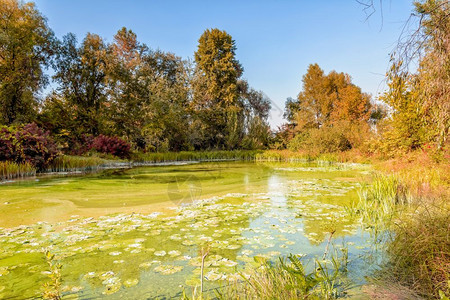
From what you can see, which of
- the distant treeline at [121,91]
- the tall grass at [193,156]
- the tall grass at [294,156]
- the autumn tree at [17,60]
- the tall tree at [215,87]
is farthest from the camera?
the tall tree at [215,87]

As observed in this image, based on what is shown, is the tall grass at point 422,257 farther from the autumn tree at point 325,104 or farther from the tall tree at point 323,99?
the tall tree at point 323,99

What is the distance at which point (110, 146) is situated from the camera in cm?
1380

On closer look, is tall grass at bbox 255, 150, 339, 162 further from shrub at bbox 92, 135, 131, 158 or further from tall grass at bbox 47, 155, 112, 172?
tall grass at bbox 47, 155, 112, 172

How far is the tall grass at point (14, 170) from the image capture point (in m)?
7.96

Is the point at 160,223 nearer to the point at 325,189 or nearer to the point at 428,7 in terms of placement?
the point at 428,7

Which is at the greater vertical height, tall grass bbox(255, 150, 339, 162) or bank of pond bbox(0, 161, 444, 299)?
tall grass bbox(255, 150, 339, 162)

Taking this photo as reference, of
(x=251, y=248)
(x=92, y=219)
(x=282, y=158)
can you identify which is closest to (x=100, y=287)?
(x=251, y=248)

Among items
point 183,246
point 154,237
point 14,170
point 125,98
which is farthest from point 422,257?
point 125,98

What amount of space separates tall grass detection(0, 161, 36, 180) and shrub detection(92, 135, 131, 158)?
456cm

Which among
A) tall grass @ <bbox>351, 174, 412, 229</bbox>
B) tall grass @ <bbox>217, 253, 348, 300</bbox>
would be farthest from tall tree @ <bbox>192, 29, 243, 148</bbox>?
tall grass @ <bbox>217, 253, 348, 300</bbox>

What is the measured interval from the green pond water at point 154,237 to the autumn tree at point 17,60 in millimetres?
9200

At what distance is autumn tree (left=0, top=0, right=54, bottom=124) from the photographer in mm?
12531

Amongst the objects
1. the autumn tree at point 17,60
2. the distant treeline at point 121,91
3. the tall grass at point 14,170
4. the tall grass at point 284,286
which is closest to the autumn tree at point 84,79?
the distant treeline at point 121,91

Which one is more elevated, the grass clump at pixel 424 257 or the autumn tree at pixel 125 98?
the autumn tree at pixel 125 98
